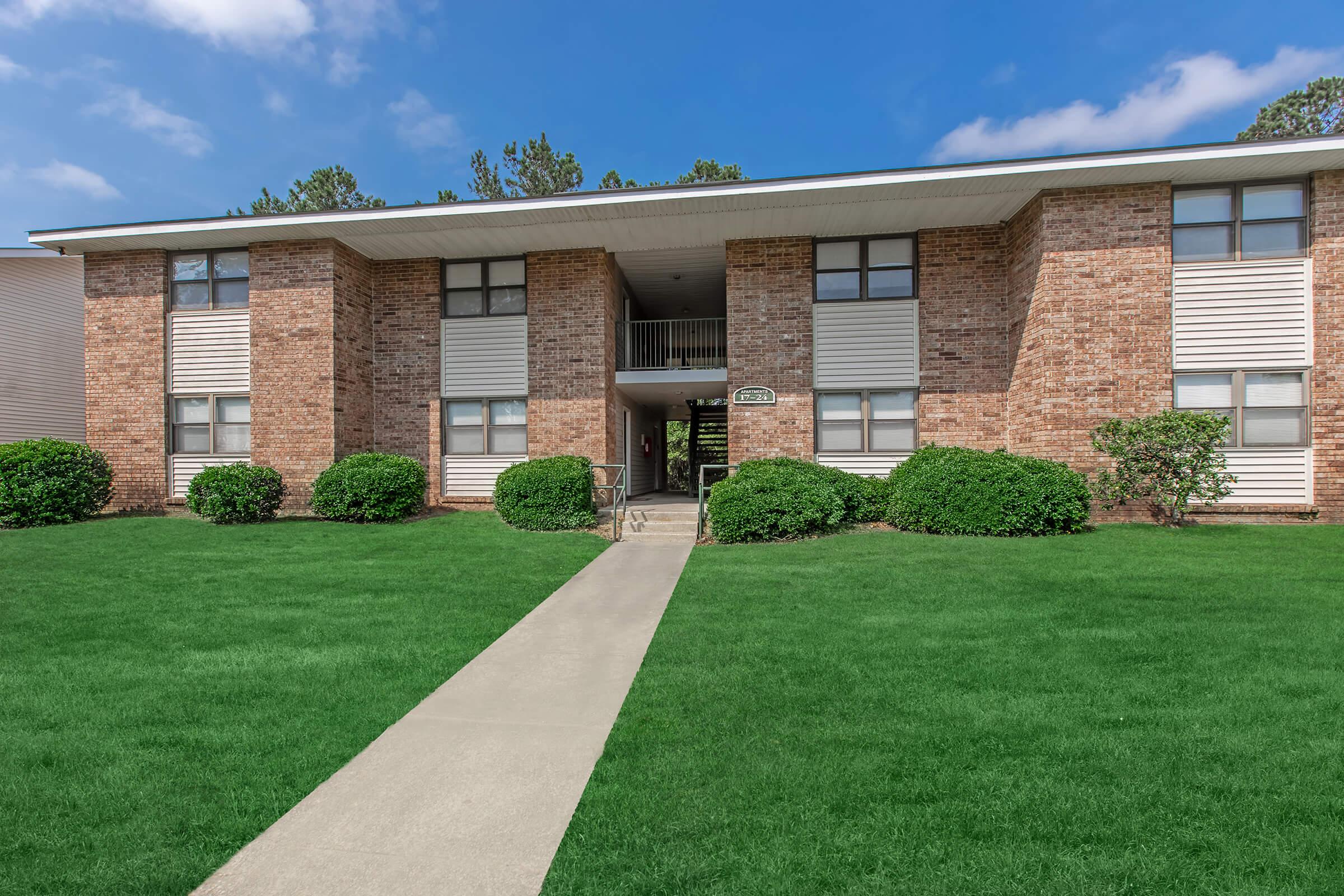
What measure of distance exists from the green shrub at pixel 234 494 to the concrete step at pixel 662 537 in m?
6.37

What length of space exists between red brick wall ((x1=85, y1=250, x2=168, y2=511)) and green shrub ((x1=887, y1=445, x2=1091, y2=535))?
1406 centimetres

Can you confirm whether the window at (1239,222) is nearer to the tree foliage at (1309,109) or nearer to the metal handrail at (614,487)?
the metal handrail at (614,487)

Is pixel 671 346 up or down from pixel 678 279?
down

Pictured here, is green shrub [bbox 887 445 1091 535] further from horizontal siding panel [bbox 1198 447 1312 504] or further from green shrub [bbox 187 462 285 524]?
green shrub [bbox 187 462 285 524]

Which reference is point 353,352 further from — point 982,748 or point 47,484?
point 982,748

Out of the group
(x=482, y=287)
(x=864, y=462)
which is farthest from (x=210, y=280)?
(x=864, y=462)

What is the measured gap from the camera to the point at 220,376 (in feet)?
42.6

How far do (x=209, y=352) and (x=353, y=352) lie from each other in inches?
110

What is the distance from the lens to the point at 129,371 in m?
13.1

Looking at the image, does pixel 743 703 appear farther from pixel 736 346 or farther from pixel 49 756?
pixel 736 346

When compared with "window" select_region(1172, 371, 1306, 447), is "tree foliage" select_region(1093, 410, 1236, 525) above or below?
below

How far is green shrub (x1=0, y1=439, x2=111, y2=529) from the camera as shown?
36.9ft

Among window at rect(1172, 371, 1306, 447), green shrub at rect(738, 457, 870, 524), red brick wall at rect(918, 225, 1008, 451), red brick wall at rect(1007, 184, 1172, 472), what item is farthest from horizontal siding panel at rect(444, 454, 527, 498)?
window at rect(1172, 371, 1306, 447)

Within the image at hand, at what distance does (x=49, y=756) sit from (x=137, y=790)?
0.75 m
